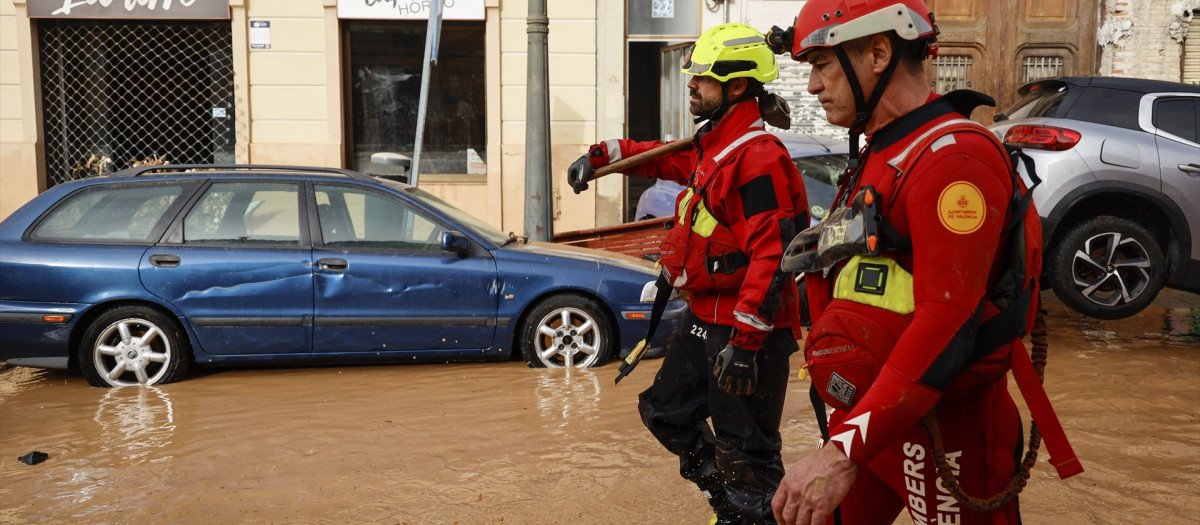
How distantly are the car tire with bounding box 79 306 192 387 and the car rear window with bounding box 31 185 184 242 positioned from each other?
1.78 feet

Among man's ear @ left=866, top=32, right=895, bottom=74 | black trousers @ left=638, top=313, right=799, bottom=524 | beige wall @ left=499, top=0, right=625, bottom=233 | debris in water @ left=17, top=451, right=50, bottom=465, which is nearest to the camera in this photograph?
man's ear @ left=866, top=32, right=895, bottom=74

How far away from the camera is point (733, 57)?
3723 mm

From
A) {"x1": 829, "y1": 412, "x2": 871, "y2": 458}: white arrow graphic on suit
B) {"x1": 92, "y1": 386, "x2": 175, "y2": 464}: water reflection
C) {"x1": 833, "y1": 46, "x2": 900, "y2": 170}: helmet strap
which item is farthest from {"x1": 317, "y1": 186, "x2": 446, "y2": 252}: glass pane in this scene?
{"x1": 829, "y1": 412, "x2": 871, "y2": 458}: white arrow graphic on suit

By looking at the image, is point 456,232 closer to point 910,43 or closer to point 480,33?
point 910,43

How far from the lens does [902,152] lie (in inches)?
82.2

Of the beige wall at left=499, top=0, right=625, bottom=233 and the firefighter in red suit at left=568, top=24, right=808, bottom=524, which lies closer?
the firefighter in red suit at left=568, top=24, right=808, bottom=524

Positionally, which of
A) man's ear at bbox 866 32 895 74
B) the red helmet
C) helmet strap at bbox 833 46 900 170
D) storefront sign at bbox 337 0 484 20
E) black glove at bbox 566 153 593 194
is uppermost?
storefront sign at bbox 337 0 484 20

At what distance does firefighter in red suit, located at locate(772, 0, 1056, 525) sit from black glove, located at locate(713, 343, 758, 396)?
0.96 meters

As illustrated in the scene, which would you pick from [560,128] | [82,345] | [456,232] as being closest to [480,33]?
[560,128]

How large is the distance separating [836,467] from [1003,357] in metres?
0.41

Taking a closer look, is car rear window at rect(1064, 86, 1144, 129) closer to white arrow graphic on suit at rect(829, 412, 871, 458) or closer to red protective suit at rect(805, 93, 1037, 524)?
red protective suit at rect(805, 93, 1037, 524)

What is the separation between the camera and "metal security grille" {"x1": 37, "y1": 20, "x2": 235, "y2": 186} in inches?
515

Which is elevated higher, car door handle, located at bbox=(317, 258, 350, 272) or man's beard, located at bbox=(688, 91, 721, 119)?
man's beard, located at bbox=(688, 91, 721, 119)

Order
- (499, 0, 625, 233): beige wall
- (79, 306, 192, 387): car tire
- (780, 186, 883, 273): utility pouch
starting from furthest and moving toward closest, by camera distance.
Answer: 1. (499, 0, 625, 233): beige wall
2. (79, 306, 192, 387): car tire
3. (780, 186, 883, 273): utility pouch
